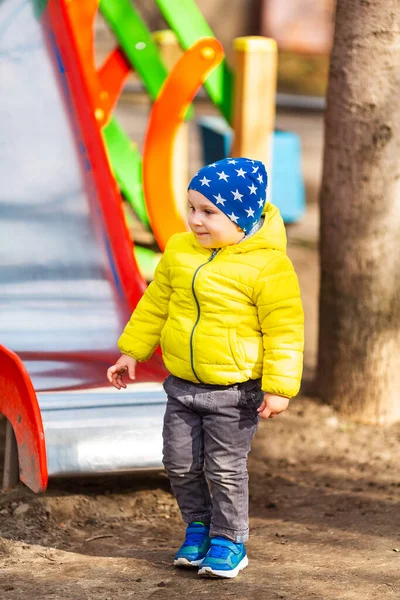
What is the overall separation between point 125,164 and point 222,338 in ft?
12.5

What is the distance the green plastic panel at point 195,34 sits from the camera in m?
5.45

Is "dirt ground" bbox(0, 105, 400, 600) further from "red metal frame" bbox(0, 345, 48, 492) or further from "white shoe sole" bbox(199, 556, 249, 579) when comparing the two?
"red metal frame" bbox(0, 345, 48, 492)

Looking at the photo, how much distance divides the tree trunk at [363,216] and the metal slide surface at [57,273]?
3.36 feet

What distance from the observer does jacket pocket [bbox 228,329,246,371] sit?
2.79m

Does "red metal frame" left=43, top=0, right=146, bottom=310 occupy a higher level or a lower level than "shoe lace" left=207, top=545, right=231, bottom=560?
higher

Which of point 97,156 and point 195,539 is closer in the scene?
point 195,539

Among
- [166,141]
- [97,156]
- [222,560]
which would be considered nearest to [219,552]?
[222,560]

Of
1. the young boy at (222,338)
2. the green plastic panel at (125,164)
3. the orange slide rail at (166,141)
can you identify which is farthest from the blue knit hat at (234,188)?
the green plastic panel at (125,164)

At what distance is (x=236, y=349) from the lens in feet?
9.15

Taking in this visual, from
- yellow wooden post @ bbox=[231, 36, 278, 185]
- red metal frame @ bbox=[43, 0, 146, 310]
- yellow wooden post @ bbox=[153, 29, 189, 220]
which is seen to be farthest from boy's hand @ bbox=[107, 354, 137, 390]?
yellow wooden post @ bbox=[153, 29, 189, 220]

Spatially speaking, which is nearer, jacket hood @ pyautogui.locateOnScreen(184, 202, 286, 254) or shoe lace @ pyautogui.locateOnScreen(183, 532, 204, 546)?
jacket hood @ pyautogui.locateOnScreen(184, 202, 286, 254)

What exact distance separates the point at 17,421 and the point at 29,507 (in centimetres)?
36

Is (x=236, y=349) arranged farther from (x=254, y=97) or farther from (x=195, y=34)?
(x=195, y=34)

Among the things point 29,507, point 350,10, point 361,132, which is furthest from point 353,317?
point 29,507
